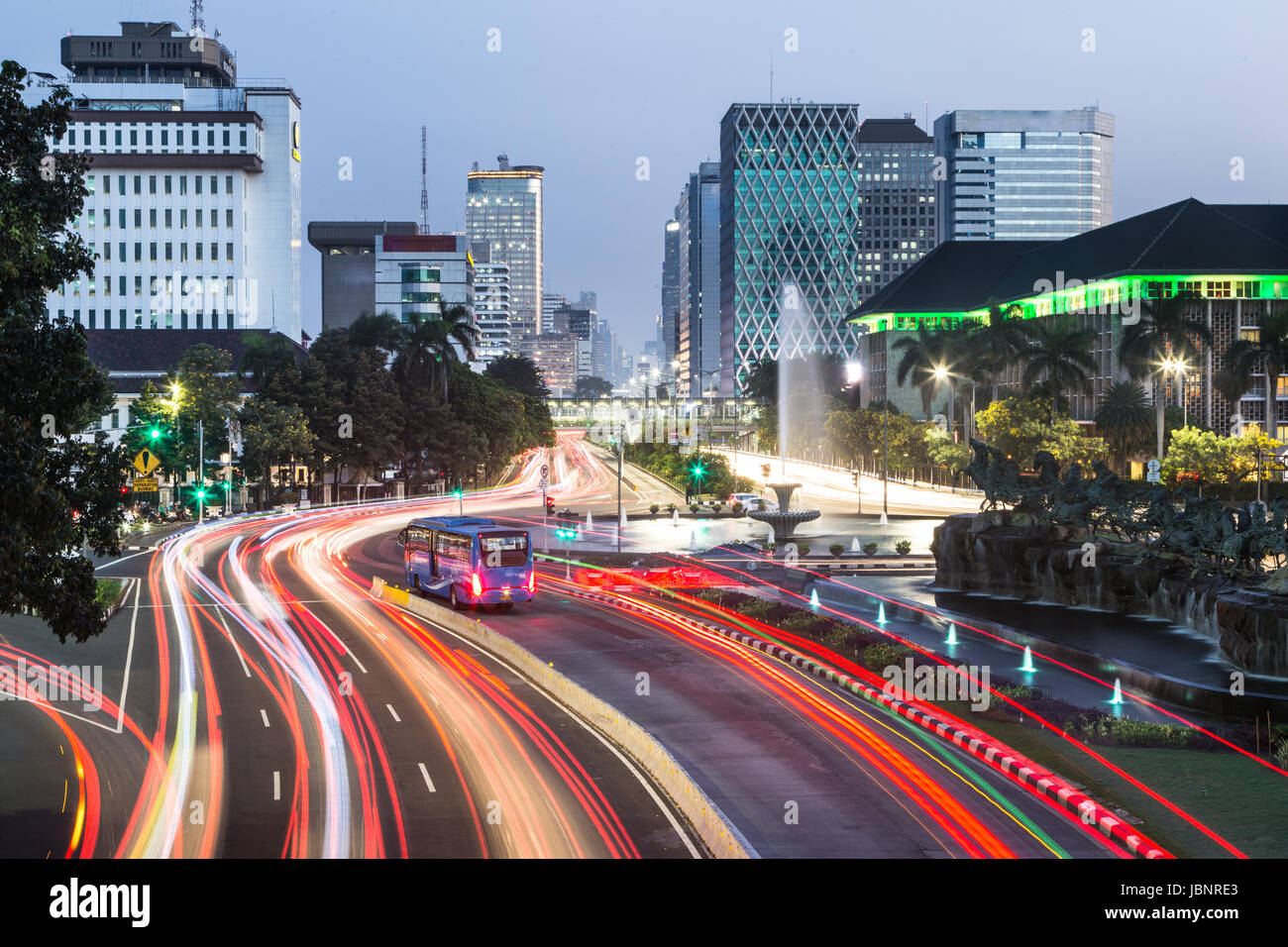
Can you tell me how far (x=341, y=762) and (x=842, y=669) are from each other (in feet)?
44.2

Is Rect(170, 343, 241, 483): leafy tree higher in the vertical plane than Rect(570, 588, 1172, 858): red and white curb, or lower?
higher

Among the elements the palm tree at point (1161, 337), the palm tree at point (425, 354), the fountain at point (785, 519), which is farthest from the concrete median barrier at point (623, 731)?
the palm tree at point (425, 354)

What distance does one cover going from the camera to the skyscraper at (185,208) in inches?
6206

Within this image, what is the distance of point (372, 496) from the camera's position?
10812cm

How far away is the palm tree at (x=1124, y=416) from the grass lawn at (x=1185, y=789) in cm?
7631

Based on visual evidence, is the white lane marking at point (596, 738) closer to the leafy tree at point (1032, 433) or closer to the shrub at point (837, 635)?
the shrub at point (837, 635)

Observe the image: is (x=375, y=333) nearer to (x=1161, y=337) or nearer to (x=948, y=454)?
(x=948, y=454)

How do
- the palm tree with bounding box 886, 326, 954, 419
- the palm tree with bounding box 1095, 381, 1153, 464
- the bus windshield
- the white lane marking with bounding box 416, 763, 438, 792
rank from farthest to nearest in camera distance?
the palm tree with bounding box 886, 326, 954, 419 → the palm tree with bounding box 1095, 381, 1153, 464 → the bus windshield → the white lane marking with bounding box 416, 763, 438, 792

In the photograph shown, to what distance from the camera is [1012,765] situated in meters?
21.1

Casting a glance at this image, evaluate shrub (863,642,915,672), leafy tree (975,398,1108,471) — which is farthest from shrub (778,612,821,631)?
leafy tree (975,398,1108,471)

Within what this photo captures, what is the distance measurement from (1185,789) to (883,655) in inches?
419

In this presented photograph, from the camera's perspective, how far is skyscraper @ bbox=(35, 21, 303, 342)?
517ft

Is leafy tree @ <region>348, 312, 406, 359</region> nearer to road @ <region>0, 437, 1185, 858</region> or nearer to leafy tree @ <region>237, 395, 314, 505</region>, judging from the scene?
leafy tree @ <region>237, 395, 314, 505</region>
